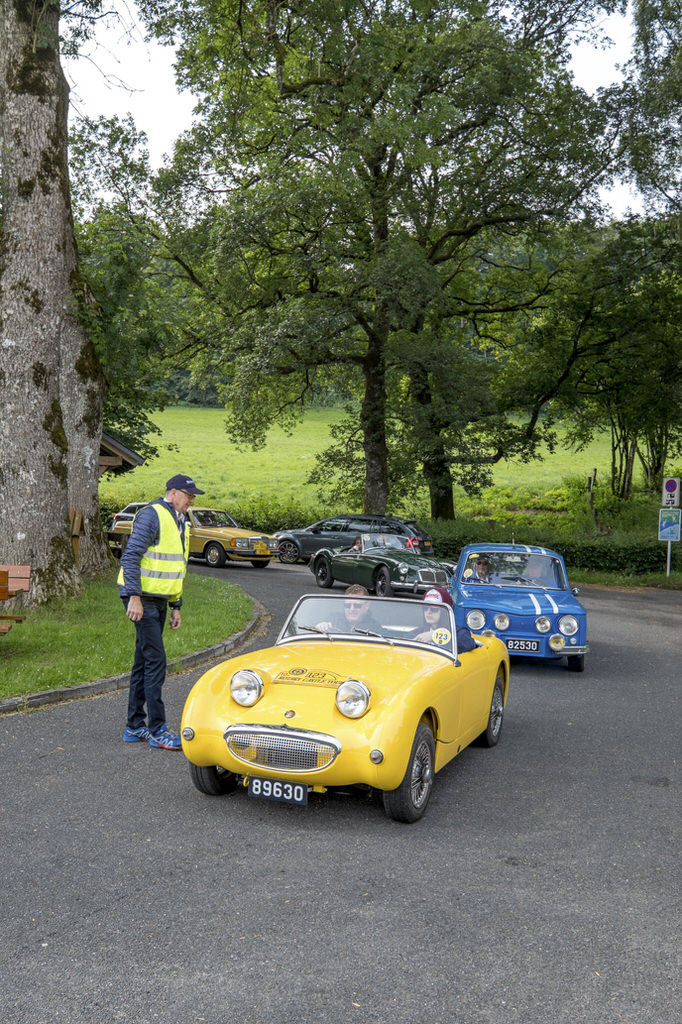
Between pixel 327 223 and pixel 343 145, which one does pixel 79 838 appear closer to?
pixel 343 145

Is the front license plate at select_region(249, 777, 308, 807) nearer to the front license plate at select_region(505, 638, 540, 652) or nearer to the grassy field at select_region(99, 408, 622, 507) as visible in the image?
the front license plate at select_region(505, 638, 540, 652)

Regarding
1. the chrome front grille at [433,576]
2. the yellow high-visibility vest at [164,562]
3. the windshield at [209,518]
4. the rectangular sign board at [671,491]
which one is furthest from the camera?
the windshield at [209,518]

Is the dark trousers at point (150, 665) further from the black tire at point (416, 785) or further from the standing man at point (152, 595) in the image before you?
the black tire at point (416, 785)

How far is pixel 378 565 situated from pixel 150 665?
12.5 m

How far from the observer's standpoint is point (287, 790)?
5426mm

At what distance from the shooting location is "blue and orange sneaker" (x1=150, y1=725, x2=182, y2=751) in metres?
7.00

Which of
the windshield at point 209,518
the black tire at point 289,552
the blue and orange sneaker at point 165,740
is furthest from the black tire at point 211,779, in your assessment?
the black tire at point 289,552

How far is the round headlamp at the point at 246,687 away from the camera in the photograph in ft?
18.9

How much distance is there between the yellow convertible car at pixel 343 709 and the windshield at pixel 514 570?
202 inches

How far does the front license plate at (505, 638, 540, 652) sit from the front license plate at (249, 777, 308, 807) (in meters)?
6.00

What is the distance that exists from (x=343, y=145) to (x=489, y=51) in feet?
17.0

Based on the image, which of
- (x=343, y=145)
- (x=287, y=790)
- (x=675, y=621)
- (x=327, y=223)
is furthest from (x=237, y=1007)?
(x=327, y=223)

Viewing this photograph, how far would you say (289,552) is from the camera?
28.1 meters

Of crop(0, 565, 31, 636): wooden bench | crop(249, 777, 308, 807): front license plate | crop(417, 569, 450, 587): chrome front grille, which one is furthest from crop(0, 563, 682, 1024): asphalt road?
crop(0, 565, 31, 636): wooden bench
